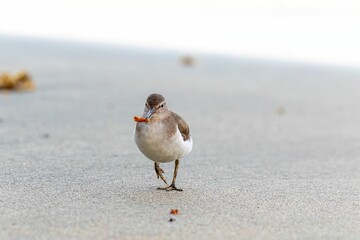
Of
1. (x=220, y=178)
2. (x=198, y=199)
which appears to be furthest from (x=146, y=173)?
(x=198, y=199)

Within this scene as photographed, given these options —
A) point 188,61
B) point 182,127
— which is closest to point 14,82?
point 182,127

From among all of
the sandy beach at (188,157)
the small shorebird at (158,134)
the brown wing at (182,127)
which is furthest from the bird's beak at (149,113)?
the sandy beach at (188,157)

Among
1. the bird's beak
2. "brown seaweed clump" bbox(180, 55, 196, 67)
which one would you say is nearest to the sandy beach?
the bird's beak

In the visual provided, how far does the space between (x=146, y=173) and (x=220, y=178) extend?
53 centimetres

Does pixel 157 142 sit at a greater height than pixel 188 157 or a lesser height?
greater

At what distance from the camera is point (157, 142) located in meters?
3.79

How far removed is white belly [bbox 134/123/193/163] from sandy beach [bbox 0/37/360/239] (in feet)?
0.88

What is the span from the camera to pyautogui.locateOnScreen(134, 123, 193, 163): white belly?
3.79m

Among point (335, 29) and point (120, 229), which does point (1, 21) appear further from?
point (120, 229)

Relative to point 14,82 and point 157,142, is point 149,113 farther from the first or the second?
point 14,82

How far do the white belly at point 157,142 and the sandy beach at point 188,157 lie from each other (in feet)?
0.88

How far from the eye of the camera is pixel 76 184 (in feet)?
13.5

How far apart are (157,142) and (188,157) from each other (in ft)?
4.78

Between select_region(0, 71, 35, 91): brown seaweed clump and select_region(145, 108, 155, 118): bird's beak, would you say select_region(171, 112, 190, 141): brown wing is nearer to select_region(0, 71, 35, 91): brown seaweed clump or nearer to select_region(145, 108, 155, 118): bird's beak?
select_region(145, 108, 155, 118): bird's beak
